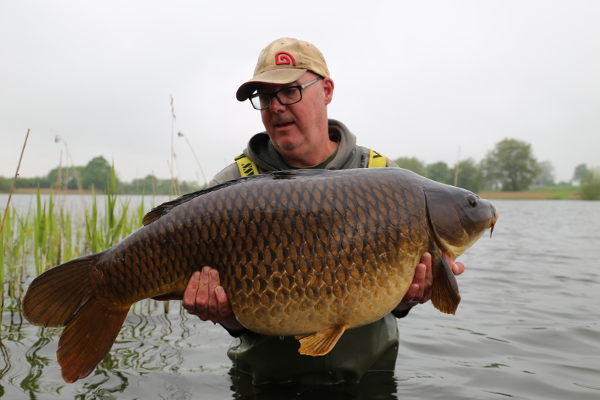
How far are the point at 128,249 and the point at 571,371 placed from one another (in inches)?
119

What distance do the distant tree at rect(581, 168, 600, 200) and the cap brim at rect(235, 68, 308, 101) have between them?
48.6 metres

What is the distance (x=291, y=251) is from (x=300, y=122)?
1128 millimetres

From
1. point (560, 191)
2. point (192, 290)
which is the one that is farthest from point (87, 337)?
point (560, 191)

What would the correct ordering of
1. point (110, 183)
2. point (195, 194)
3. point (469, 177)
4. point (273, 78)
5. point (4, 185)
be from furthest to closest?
point (469, 177), point (4, 185), point (110, 183), point (273, 78), point (195, 194)

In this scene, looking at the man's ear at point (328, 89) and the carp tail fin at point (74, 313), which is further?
the man's ear at point (328, 89)

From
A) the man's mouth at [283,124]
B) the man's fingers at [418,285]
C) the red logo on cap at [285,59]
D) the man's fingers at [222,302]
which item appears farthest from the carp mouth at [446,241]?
the red logo on cap at [285,59]

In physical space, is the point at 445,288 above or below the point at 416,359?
above

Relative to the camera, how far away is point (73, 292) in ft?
6.59

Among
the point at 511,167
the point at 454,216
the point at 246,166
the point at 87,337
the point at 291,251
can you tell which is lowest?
the point at 87,337

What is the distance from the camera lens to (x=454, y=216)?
205cm

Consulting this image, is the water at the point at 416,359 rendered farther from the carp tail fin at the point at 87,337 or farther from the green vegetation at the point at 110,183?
the green vegetation at the point at 110,183

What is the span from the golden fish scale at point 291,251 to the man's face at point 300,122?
852mm

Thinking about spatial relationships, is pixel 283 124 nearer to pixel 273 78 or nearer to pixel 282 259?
pixel 273 78

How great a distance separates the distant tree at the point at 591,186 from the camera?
142 ft
